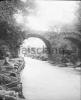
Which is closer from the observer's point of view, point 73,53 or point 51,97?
point 51,97

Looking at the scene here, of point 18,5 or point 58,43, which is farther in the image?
point 58,43

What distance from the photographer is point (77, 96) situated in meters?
4.91

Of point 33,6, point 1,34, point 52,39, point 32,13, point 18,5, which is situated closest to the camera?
point 18,5

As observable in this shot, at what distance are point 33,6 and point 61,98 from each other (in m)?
2.74

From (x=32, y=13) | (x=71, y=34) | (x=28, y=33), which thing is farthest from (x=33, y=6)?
(x=71, y=34)

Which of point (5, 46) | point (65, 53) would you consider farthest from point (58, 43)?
point (5, 46)

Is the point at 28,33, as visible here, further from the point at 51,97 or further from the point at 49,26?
the point at 51,97

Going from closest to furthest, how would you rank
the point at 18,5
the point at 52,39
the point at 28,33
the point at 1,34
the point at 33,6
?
the point at 18,5, the point at 33,6, the point at 1,34, the point at 28,33, the point at 52,39

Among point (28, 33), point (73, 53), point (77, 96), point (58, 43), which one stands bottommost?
point (77, 96)

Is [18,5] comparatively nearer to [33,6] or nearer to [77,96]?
[33,6]

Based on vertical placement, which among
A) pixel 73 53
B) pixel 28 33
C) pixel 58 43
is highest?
pixel 28 33

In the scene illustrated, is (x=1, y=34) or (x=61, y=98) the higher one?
(x=1, y=34)

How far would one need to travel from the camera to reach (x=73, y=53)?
13141 millimetres

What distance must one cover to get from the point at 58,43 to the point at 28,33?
2502 mm
